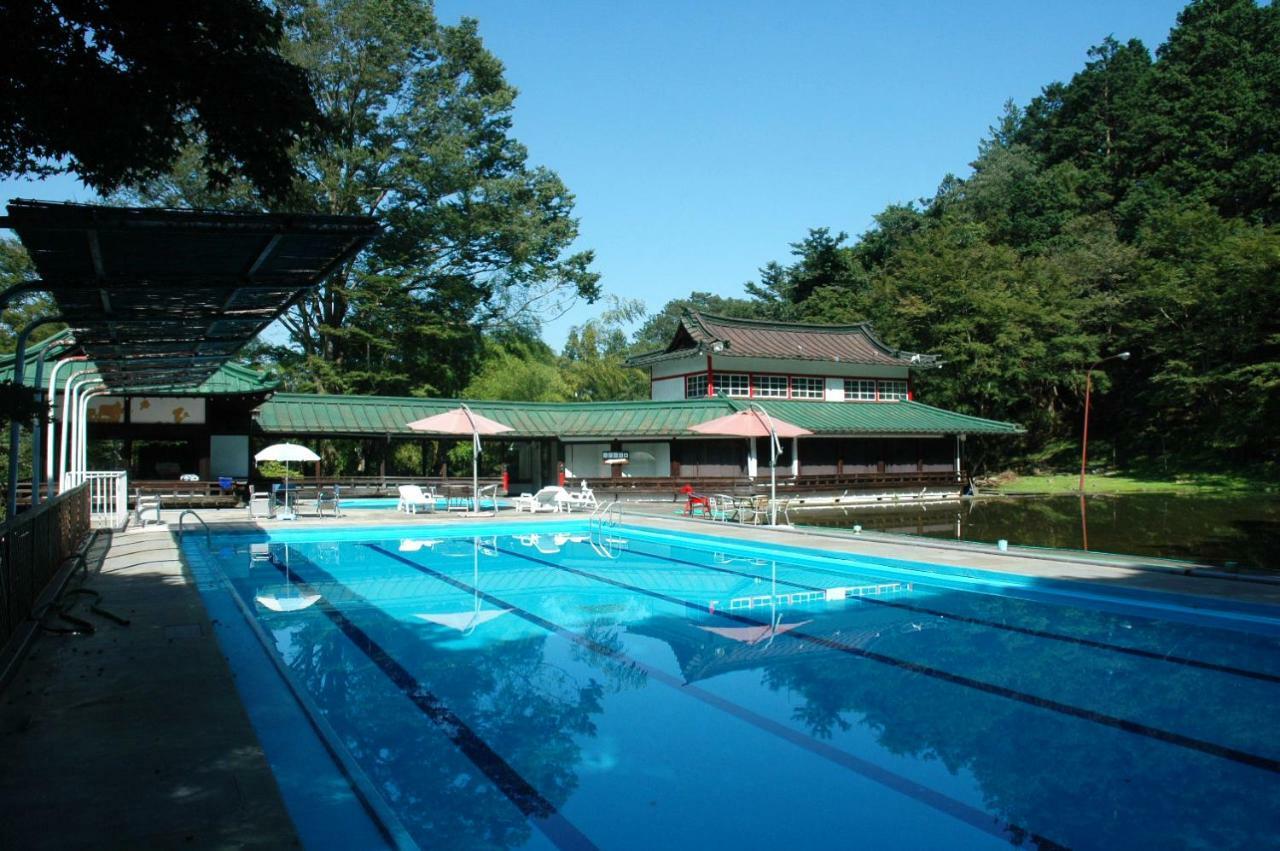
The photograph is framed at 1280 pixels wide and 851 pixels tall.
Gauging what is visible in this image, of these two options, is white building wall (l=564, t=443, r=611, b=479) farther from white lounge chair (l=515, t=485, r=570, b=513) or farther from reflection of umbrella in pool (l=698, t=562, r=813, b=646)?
reflection of umbrella in pool (l=698, t=562, r=813, b=646)

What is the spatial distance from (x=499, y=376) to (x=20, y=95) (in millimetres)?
34340

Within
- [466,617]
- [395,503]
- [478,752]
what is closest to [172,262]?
[478,752]

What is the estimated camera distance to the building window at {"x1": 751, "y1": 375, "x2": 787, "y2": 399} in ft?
105

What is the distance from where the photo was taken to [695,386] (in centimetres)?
3175

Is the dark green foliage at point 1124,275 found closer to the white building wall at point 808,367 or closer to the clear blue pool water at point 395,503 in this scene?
the white building wall at point 808,367

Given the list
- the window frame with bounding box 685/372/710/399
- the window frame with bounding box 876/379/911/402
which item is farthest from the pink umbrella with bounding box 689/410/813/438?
the window frame with bounding box 876/379/911/402

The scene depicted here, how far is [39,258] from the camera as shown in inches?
213

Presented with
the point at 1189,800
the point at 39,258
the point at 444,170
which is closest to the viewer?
the point at 1189,800

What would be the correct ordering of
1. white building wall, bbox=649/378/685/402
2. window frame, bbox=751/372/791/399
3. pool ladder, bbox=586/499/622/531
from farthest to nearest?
white building wall, bbox=649/378/685/402 < window frame, bbox=751/372/791/399 < pool ladder, bbox=586/499/622/531

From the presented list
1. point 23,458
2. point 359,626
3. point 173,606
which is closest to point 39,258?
point 173,606

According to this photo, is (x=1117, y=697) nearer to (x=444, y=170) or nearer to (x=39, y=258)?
(x=39, y=258)

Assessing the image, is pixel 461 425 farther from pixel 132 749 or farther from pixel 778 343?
pixel 778 343

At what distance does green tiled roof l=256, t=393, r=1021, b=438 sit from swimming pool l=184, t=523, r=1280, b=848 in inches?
562

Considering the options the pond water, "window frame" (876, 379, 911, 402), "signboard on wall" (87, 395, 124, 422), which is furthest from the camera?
"window frame" (876, 379, 911, 402)
